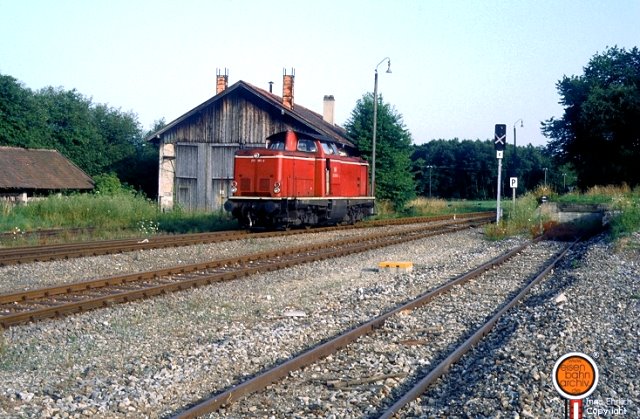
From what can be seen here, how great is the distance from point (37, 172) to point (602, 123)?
35386 millimetres

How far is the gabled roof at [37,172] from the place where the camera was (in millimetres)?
36938

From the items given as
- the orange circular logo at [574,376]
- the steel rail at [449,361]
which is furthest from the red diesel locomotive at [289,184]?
the orange circular logo at [574,376]

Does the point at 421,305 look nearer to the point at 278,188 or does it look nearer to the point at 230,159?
the point at 278,188

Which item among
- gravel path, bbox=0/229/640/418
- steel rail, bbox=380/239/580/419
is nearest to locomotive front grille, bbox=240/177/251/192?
gravel path, bbox=0/229/640/418

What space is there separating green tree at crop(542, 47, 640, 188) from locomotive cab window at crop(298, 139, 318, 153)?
94.5 ft

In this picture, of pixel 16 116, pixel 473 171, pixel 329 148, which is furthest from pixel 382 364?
pixel 473 171

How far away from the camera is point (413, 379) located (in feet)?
24.2

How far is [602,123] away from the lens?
4794cm

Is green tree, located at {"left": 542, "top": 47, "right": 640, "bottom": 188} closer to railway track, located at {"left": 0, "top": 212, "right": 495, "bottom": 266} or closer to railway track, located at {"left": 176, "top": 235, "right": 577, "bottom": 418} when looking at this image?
railway track, located at {"left": 0, "top": 212, "right": 495, "bottom": 266}

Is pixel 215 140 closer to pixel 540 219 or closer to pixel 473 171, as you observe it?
pixel 540 219

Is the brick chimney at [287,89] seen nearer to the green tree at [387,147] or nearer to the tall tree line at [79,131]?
the green tree at [387,147]

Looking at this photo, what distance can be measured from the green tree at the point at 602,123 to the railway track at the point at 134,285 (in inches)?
1357

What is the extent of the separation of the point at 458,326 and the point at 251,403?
14.5 ft

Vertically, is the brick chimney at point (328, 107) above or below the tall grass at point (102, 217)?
above
